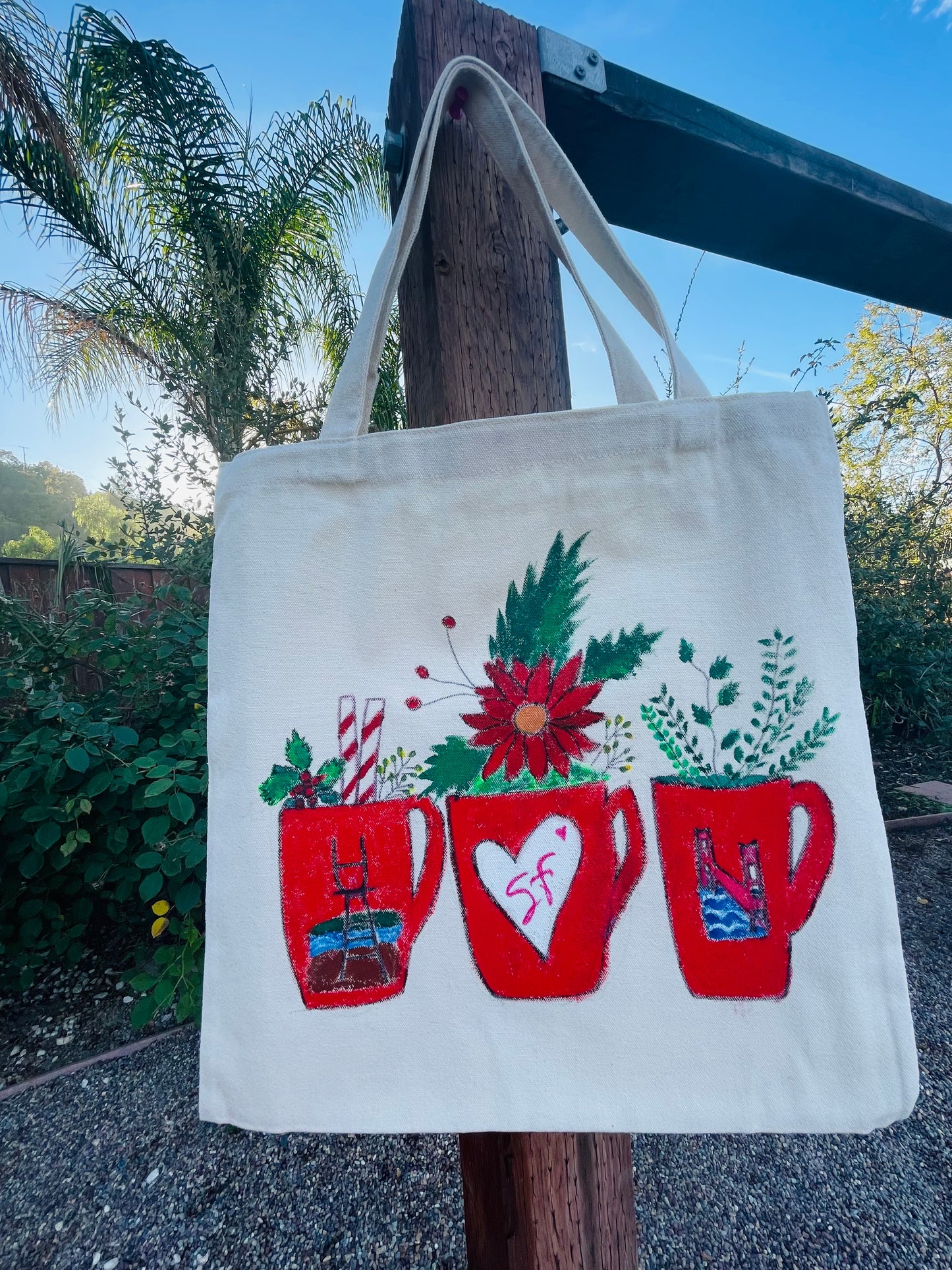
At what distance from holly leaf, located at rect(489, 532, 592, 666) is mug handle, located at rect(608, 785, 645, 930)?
157mm

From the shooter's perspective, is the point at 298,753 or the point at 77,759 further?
the point at 77,759

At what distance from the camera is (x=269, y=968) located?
0.55 meters

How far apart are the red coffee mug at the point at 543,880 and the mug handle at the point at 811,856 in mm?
147

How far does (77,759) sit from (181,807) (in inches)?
16.7

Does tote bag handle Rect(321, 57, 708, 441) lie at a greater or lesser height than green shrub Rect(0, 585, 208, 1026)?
greater

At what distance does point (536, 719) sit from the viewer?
56cm

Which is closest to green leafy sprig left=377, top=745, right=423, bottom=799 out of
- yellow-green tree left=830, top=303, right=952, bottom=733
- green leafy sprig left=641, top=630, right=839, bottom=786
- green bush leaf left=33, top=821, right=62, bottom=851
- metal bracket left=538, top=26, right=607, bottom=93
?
green leafy sprig left=641, top=630, right=839, bottom=786

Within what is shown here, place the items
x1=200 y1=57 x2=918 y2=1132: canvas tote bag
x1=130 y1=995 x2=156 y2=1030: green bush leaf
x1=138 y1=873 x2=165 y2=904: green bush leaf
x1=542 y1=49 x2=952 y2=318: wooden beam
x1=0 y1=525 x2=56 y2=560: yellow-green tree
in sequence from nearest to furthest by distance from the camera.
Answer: x1=200 y1=57 x2=918 y2=1132: canvas tote bag
x1=542 y1=49 x2=952 y2=318: wooden beam
x1=130 y1=995 x2=156 y2=1030: green bush leaf
x1=138 y1=873 x2=165 y2=904: green bush leaf
x1=0 y1=525 x2=56 y2=560: yellow-green tree

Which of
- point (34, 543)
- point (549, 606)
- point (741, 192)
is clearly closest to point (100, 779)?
point (549, 606)

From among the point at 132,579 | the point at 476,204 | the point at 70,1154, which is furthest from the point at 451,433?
the point at 132,579

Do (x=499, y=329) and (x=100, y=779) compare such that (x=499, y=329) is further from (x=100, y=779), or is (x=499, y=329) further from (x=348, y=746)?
(x=100, y=779)

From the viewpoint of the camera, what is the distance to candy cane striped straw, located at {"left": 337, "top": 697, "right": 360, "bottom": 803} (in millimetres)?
565

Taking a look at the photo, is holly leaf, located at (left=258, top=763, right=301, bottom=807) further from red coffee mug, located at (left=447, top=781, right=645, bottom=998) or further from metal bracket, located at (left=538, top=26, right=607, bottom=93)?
metal bracket, located at (left=538, top=26, right=607, bottom=93)

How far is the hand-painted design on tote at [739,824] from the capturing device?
1.73ft
